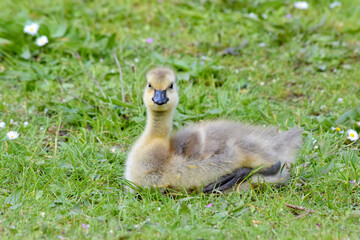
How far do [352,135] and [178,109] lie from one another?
1.47 meters

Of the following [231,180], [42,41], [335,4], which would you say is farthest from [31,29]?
[335,4]

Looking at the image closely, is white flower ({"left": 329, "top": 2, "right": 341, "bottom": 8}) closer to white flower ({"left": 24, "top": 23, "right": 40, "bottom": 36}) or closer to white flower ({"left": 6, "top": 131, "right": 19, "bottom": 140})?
white flower ({"left": 24, "top": 23, "right": 40, "bottom": 36})

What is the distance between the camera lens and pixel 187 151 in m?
3.52

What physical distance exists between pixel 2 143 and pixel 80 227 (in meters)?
1.40

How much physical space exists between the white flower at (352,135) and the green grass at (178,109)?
63 mm

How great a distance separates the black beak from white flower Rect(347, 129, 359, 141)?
1.59 meters

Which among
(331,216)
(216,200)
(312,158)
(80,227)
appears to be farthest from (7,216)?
(312,158)

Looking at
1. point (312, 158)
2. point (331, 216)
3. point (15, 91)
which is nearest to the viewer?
point (331, 216)

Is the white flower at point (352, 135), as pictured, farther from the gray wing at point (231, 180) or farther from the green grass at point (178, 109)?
the gray wing at point (231, 180)

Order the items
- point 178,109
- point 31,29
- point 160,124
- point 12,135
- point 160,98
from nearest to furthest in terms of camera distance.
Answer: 1. point 160,98
2. point 160,124
3. point 12,135
4. point 178,109
5. point 31,29

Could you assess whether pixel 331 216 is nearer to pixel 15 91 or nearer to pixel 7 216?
pixel 7 216

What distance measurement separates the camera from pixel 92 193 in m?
3.57

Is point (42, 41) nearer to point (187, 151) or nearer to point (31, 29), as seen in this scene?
point (31, 29)

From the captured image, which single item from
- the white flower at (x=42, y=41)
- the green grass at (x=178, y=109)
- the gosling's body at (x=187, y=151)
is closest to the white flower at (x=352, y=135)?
the green grass at (x=178, y=109)
